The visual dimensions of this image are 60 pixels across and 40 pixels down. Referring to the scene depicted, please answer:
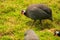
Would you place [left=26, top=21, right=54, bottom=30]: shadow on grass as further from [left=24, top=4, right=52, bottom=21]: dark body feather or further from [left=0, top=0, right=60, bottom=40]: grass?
[left=24, top=4, right=52, bottom=21]: dark body feather

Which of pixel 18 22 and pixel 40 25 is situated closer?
pixel 40 25

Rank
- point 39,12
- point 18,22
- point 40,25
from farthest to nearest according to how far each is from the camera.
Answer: point 18,22
point 40,25
point 39,12

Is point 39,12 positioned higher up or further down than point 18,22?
higher up

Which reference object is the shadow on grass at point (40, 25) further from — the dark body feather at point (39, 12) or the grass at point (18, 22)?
the dark body feather at point (39, 12)

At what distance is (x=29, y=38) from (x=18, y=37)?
1.69m

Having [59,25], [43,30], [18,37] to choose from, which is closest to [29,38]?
[18,37]

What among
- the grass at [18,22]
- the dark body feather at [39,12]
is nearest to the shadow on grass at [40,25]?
the grass at [18,22]

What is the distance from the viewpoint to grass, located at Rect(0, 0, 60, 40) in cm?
753

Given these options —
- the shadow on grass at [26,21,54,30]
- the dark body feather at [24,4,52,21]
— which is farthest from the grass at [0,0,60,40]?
the dark body feather at [24,4,52,21]

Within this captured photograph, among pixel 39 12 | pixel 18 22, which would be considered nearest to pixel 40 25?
pixel 39 12

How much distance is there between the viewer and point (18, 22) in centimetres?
830

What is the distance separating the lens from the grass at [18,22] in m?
7.53

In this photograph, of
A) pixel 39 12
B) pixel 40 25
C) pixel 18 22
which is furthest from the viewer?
pixel 18 22

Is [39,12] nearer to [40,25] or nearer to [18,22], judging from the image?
[40,25]
